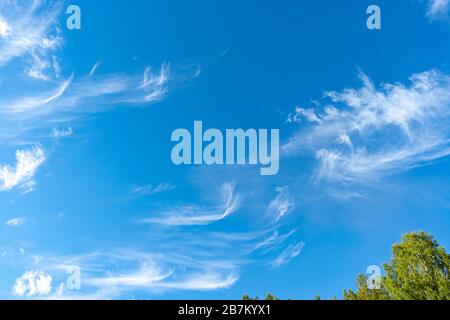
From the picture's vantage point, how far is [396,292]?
1558 inches
